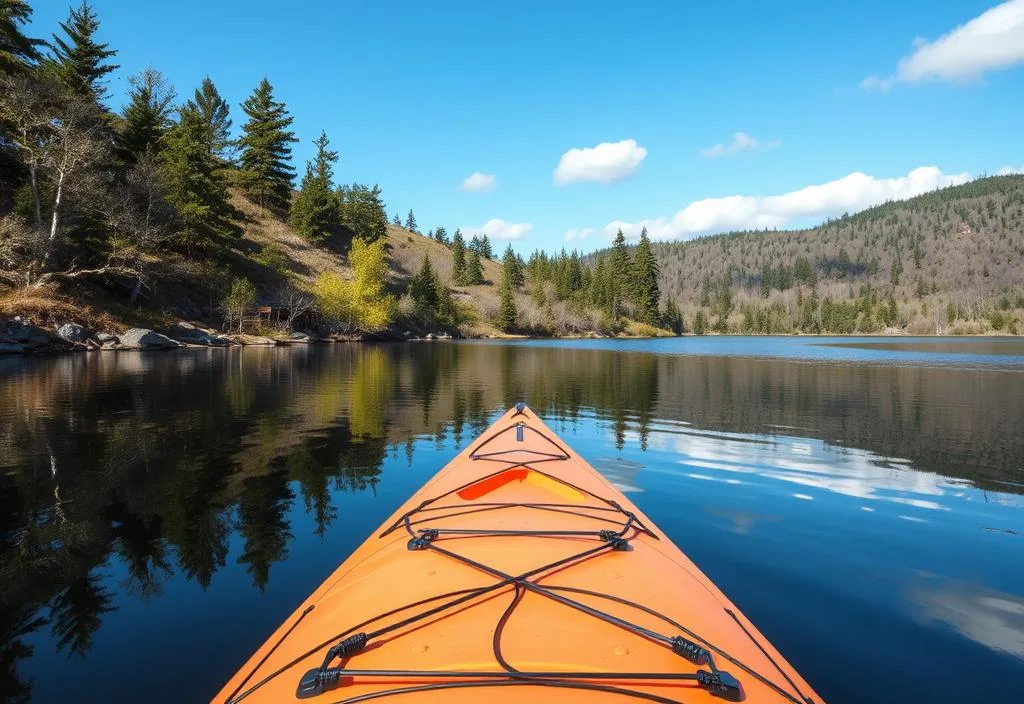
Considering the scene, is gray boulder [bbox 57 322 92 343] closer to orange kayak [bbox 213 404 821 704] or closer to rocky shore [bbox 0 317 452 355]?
rocky shore [bbox 0 317 452 355]

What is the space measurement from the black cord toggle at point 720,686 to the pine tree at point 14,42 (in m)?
43.5

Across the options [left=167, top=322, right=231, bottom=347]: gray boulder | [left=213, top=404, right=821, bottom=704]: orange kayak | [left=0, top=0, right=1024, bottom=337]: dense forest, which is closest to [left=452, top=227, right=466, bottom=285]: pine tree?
[left=0, top=0, right=1024, bottom=337]: dense forest

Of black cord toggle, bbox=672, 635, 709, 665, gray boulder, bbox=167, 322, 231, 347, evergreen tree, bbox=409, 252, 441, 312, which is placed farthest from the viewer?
evergreen tree, bbox=409, 252, 441, 312

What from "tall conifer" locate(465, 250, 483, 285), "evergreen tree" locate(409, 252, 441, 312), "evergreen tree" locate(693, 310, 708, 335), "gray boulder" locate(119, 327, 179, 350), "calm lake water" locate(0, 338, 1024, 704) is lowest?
"calm lake water" locate(0, 338, 1024, 704)

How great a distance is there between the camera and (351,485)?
25.2ft

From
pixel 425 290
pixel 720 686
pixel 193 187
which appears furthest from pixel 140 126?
pixel 720 686

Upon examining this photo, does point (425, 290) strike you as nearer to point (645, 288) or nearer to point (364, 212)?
point (364, 212)

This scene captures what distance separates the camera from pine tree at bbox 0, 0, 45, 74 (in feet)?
104

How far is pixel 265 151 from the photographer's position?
63188 millimetres

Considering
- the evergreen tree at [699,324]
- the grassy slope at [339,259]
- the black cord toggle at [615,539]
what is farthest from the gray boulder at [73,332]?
the evergreen tree at [699,324]

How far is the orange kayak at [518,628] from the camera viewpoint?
200 cm

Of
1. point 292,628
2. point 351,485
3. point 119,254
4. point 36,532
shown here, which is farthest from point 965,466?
point 119,254

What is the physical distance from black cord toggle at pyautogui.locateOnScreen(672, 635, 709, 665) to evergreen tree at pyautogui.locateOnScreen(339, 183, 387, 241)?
251 ft

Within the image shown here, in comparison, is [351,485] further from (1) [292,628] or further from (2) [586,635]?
(2) [586,635]
